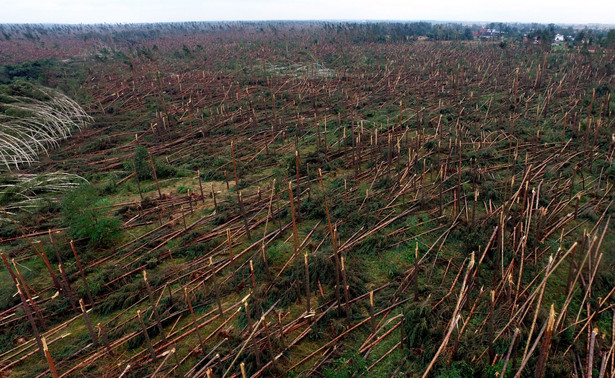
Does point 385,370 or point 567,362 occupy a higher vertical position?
point 567,362

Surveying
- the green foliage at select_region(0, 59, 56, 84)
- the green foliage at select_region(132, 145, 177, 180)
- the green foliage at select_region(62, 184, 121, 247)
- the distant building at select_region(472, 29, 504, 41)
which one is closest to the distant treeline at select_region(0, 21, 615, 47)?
the distant building at select_region(472, 29, 504, 41)

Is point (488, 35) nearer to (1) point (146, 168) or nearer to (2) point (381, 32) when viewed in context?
(2) point (381, 32)

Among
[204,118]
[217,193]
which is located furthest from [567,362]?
[204,118]

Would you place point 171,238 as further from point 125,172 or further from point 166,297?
point 125,172

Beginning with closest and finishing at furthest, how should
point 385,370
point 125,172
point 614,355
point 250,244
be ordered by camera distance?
point 614,355 < point 385,370 < point 250,244 < point 125,172

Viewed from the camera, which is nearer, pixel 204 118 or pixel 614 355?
pixel 614 355

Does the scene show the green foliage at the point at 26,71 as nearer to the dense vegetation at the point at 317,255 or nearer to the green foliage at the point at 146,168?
the dense vegetation at the point at 317,255

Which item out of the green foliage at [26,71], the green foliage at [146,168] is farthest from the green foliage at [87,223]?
the green foliage at [26,71]
